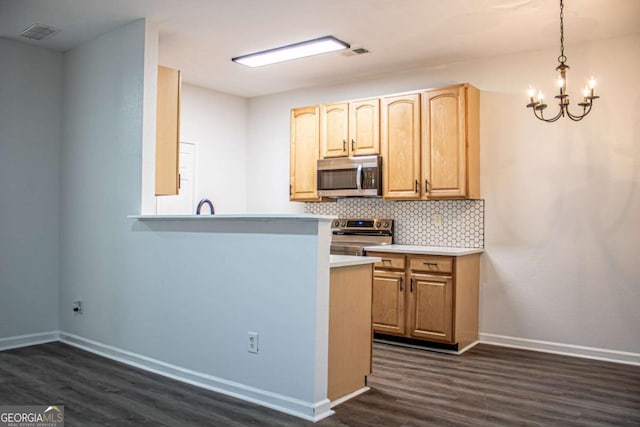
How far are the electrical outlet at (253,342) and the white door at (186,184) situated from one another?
2.85m

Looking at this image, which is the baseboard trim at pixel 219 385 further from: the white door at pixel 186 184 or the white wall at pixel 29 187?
the white door at pixel 186 184

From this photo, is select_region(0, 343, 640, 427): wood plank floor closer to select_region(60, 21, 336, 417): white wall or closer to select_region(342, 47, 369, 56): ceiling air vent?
select_region(60, 21, 336, 417): white wall

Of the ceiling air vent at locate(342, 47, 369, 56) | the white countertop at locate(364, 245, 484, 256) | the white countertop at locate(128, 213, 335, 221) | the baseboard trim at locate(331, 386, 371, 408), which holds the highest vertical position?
the ceiling air vent at locate(342, 47, 369, 56)

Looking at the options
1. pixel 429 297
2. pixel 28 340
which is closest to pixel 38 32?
pixel 28 340

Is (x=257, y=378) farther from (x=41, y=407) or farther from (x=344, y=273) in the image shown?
(x=41, y=407)

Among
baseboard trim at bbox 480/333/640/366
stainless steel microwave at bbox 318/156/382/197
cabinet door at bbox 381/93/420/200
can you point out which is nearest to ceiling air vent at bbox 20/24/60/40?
stainless steel microwave at bbox 318/156/382/197

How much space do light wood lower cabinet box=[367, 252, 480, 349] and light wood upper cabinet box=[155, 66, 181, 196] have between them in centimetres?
189

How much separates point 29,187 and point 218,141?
A: 2189 mm

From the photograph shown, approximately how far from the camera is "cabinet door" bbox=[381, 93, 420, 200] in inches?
195

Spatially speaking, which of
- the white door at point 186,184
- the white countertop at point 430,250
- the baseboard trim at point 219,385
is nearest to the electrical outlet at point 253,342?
the baseboard trim at point 219,385

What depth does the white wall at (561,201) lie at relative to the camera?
4.24 metres

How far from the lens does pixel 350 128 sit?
5391mm

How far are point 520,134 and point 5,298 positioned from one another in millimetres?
4593

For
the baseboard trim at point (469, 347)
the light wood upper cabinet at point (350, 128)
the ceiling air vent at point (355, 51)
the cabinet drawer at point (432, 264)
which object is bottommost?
the baseboard trim at point (469, 347)
